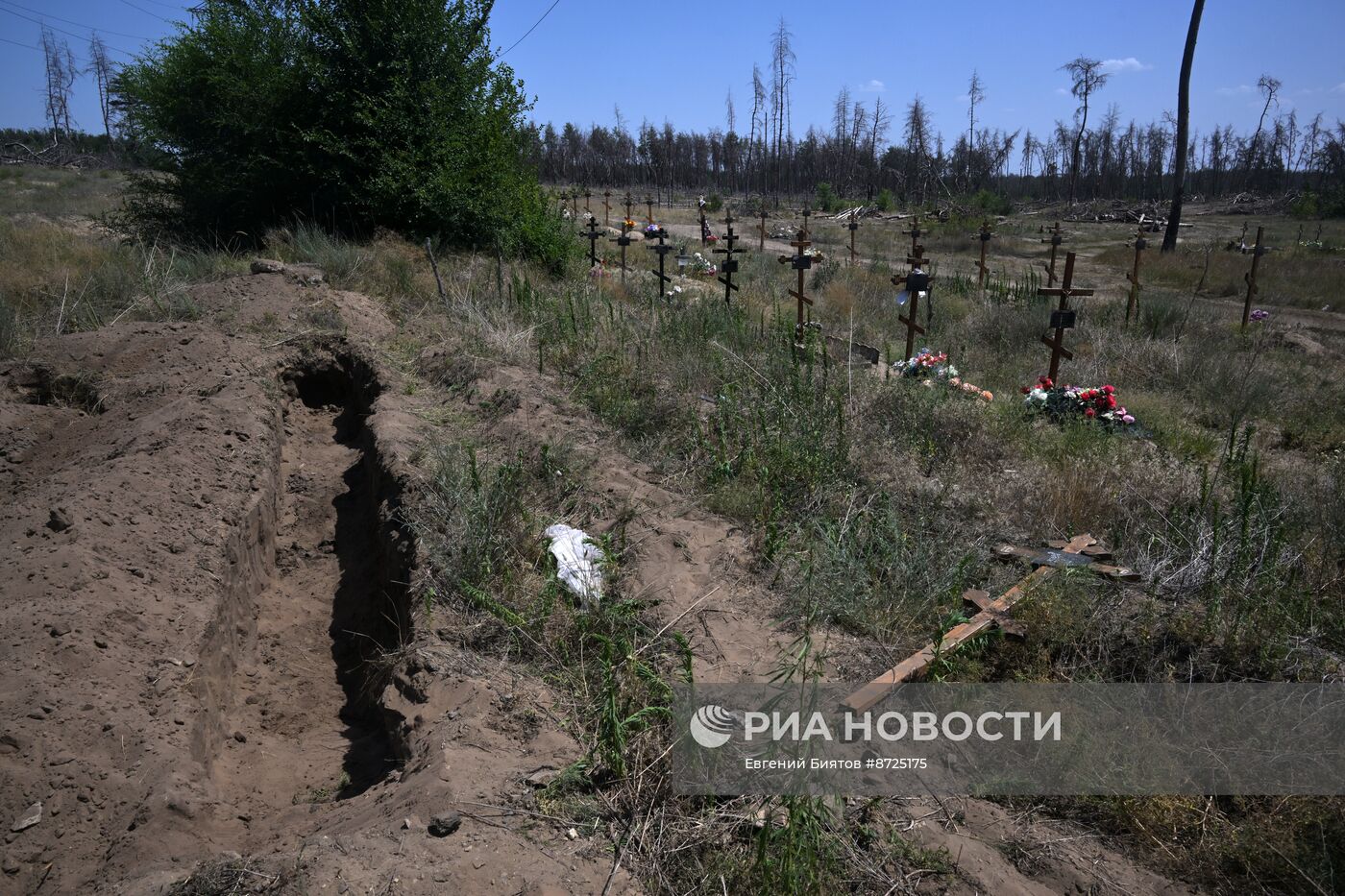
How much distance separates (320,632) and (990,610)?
11.7 ft

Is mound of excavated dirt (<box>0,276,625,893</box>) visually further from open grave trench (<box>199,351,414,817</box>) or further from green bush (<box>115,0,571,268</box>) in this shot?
green bush (<box>115,0,571,268</box>)

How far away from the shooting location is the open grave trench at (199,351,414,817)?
323 centimetres

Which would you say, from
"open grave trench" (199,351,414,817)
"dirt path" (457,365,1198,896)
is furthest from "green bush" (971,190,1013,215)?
"open grave trench" (199,351,414,817)

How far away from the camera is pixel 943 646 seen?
347 cm

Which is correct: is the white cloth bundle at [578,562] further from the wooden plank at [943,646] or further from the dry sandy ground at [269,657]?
the wooden plank at [943,646]

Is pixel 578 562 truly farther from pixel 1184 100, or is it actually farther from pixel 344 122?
pixel 1184 100

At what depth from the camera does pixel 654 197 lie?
154ft

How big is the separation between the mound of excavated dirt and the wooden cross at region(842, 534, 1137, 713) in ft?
4.29

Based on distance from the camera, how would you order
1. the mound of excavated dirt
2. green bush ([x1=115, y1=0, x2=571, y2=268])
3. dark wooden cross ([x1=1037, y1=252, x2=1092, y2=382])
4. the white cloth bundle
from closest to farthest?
the mound of excavated dirt < the white cloth bundle < dark wooden cross ([x1=1037, y1=252, x2=1092, y2=382]) < green bush ([x1=115, y1=0, x2=571, y2=268])

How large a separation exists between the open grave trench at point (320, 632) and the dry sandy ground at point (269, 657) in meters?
0.02

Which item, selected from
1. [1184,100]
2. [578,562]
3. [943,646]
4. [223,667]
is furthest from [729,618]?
[1184,100]

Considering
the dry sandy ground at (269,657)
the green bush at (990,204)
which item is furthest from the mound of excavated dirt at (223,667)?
the green bush at (990,204)

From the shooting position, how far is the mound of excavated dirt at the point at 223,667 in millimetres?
2422

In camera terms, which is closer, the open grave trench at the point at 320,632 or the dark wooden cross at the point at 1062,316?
the open grave trench at the point at 320,632
